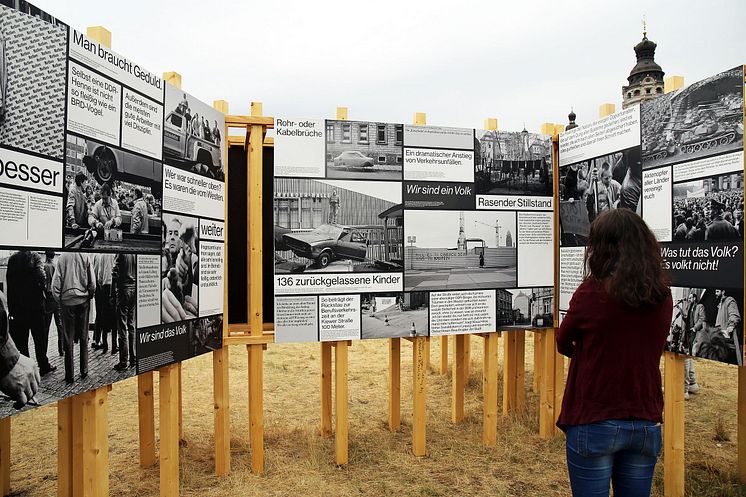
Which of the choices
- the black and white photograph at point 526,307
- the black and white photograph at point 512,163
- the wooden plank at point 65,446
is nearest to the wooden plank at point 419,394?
the black and white photograph at point 526,307

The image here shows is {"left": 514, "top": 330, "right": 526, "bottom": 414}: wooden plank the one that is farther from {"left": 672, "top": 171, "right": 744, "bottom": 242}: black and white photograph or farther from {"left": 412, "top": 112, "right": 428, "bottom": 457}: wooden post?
{"left": 672, "top": 171, "right": 744, "bottom": 242}: black and white photograph

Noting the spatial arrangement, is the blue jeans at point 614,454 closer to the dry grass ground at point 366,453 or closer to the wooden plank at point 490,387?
the dry grass ground at point 366,453

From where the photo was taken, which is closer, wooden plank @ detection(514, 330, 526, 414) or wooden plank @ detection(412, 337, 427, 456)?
wooden plank @ detection(412, 337, 427, 456)

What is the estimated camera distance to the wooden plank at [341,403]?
5365 millimetres

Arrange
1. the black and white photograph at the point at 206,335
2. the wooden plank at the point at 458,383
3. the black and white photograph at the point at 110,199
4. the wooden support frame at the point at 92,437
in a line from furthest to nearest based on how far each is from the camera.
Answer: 1. the wooden plank at the point at 458,383
2. the black and white photograph at the point at 206,335
3. the wooden support frame at the point at 92,437
4. the black and white photograph at the point at 110,199

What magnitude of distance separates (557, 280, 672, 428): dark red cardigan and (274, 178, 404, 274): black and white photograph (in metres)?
3.05

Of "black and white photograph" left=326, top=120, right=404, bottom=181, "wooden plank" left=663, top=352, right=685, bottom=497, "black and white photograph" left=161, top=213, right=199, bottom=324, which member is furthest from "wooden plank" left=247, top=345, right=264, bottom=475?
"wooden plank" left=663, top=352, right=685, bottom=497

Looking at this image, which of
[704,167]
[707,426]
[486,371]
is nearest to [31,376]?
[486,371]

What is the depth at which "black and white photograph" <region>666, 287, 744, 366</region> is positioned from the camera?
4055mm

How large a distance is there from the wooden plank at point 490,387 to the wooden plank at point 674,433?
1796 millimetres

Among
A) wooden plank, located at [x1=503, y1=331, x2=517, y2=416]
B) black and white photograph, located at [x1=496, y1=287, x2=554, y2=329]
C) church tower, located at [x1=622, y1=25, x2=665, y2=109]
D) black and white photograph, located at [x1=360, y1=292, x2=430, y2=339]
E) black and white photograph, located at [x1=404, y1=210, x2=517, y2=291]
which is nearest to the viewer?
black and white photograph, located at [x1=360, y1=292, x2=430, y2=339]

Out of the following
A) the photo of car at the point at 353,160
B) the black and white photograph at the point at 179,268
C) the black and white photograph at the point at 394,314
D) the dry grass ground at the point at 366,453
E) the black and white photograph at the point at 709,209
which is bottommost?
the dry grass ground at the point at 366,453

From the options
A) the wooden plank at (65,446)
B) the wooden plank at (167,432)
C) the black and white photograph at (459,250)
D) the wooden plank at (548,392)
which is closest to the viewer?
the wooden plank at (65,446)

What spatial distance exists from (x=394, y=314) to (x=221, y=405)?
1.88 metres
